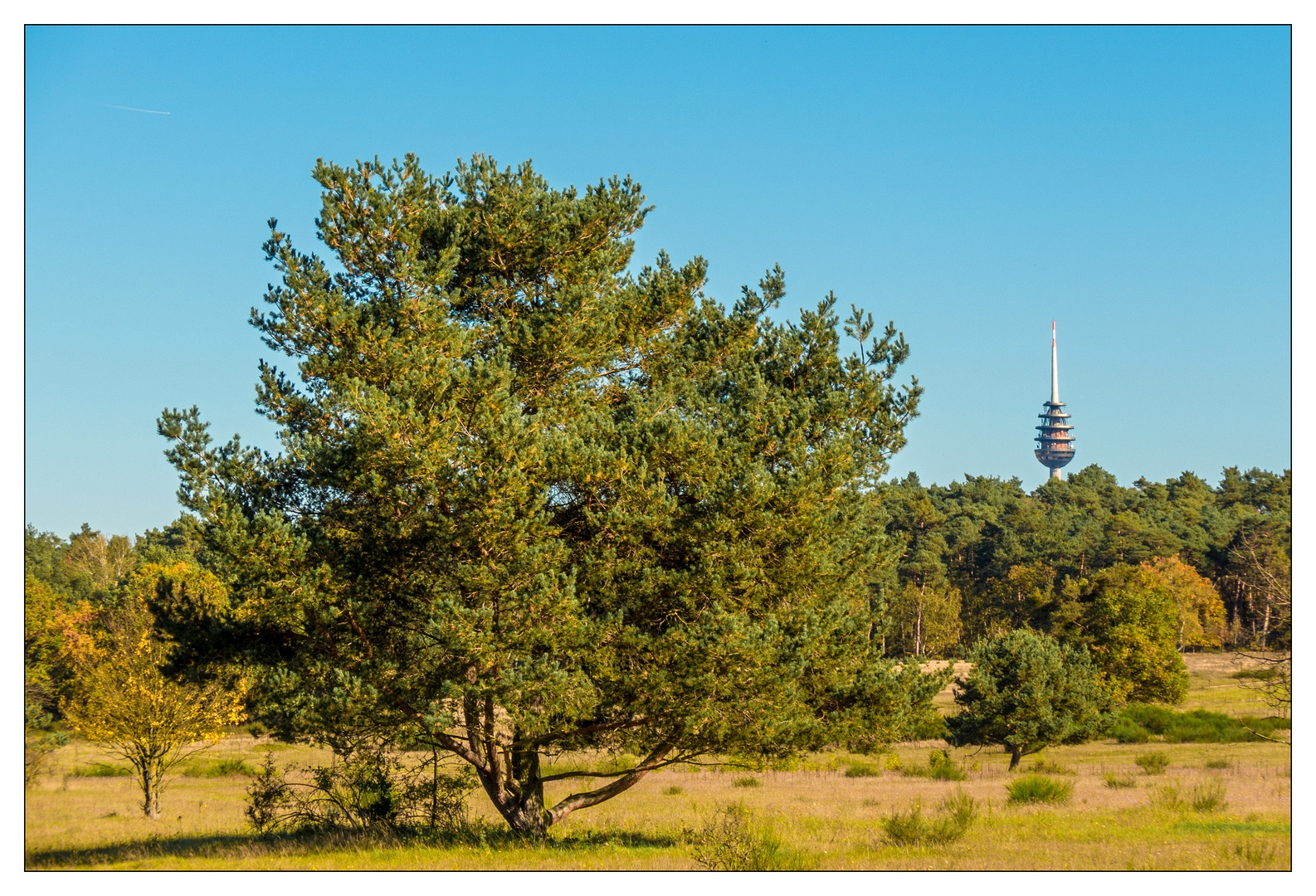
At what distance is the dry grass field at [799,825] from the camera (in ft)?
45.0

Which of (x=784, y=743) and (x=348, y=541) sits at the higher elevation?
(x=348, y=541)

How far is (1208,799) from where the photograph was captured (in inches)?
877

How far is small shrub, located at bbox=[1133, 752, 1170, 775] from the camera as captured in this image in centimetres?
3275

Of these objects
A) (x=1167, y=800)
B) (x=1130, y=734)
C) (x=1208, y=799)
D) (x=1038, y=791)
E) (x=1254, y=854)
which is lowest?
(x=1130, y=734)

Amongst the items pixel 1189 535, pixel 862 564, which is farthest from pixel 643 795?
pixel 1189 535

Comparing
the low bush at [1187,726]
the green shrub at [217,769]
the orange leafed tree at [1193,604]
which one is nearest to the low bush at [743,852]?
the green shrub at [217,769]

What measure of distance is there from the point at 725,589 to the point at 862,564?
3435 mm

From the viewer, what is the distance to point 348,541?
1399 centimetres

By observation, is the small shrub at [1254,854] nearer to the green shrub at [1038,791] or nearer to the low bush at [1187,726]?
the green shrub at [1038,791]

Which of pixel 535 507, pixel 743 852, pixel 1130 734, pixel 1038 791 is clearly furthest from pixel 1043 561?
pixel 535 507

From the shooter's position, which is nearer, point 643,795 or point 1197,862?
point 1197,862

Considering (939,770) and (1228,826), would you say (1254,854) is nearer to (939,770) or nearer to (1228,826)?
(1228,826)

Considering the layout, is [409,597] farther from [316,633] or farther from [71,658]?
[71,658]

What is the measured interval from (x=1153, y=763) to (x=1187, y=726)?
617 inches
